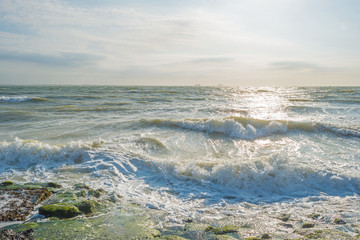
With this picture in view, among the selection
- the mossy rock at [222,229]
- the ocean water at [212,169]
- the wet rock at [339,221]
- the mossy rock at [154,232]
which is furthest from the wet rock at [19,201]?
the wet rock at [339,221]

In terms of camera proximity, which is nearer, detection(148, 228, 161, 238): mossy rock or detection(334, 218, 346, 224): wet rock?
detection(148, 228, 161, 238): mossy rock

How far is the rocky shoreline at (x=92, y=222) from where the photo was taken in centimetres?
355

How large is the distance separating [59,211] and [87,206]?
0.48 meters

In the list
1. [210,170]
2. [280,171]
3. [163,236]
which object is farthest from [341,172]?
[163,236]

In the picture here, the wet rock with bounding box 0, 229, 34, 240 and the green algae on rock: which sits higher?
the wet rock with bounding box 0, 229, 34, 240

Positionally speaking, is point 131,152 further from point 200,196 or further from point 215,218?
point 215,218

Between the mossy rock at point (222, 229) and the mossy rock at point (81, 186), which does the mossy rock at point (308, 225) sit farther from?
the mossy rock at point (81, 186)

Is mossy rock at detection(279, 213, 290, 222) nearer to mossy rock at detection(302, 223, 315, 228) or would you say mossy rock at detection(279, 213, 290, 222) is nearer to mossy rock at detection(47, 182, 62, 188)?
mossy rock at detection(302, 223, 315, 228)

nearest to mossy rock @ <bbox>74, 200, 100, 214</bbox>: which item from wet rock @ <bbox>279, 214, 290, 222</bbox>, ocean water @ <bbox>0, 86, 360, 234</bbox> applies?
ocean water @ <bbox>0, 86, 360, 234</bbox>

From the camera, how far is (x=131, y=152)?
8.35 meters

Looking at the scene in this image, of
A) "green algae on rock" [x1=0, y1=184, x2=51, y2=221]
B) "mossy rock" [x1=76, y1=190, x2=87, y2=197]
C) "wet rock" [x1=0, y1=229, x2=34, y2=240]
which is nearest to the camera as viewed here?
"wet rock" [x1=0, y1=229, x2=34, y2=240]

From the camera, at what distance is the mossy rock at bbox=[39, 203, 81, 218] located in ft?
13.7

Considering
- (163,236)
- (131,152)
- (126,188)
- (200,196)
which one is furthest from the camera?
(131,152)

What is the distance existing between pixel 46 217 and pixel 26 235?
35.1 inches
